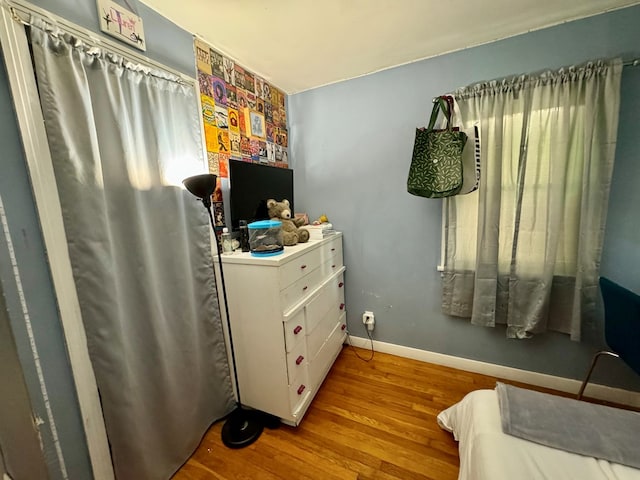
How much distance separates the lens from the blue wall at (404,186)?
1.45 meters

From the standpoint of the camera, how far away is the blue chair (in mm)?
1158

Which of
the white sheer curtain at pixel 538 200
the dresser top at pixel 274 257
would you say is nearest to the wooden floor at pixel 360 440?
the white sheer curtain at pixel 538 200

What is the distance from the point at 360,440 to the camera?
1447mm

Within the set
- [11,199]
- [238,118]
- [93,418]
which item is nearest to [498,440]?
[93,418]

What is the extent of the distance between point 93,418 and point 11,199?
0.91 meters

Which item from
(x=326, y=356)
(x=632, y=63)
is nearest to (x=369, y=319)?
(x=326, y=356)

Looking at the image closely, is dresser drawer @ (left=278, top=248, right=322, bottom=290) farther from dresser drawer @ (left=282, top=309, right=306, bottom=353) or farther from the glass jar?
dresser drawer @ (left=282, top=309, right=306, bottom=353)

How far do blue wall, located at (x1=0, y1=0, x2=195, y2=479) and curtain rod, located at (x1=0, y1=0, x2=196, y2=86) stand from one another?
0.14 feet

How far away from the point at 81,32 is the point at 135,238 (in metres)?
0.84

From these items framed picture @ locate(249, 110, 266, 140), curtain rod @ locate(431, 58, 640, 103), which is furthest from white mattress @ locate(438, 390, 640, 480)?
framed picture @ locate(249, 110, 266, 140)

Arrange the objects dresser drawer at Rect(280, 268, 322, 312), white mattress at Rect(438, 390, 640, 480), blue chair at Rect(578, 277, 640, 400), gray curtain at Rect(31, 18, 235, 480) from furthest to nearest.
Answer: dresser drawer at Rect(280, 268, 322, 312) < blue chair at Rect(578, 277, 640, 400) < gray curtain at Rect(31, 18, 235, 480) < white mattress at Rect(438, 390, 640, 480)

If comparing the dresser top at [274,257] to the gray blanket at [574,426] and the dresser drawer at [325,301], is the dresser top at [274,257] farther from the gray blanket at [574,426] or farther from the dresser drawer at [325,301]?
the gray blanket at [574,426]

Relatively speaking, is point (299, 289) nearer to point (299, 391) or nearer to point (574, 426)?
point (299, 391)

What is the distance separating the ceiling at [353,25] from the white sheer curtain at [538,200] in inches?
12.1
